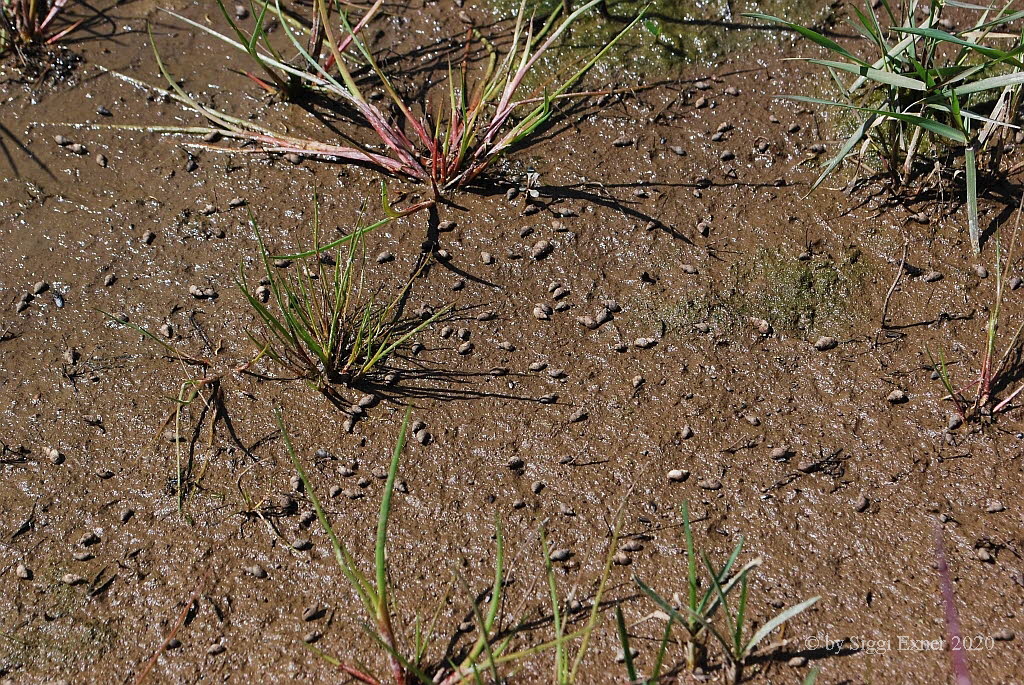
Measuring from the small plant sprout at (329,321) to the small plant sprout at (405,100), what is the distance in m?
0.41

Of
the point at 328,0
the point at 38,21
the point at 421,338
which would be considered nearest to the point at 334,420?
the point at 421,338

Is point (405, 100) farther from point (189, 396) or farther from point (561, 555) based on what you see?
point (561, 555)

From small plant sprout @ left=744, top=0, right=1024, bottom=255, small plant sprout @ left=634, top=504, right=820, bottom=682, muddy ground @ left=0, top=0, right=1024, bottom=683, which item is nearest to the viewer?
small plant sprout @ left=634, top=504, right=820, bottom=682

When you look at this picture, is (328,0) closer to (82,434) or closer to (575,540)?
(82,434)

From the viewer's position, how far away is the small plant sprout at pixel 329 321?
2520 mm

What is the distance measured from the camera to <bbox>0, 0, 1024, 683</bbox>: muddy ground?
2.21 meters

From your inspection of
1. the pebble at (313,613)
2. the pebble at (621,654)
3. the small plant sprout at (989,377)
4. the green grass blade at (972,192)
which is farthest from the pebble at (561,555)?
the green grass blade at (972,192)

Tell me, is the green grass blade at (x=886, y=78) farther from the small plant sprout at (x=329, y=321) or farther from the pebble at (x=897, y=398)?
the small plant sprout at (x=329, y=321)

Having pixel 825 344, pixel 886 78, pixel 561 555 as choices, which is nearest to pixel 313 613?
pixel 561 555

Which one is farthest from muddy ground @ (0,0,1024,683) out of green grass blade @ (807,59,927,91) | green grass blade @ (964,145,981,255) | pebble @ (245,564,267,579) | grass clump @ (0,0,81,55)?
green grass blade @ (807,59,927,91)

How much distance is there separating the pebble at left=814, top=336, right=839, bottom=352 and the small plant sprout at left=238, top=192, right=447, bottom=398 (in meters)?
1.19

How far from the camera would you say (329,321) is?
8.87 feet

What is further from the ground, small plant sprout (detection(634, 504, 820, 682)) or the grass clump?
the grass clump

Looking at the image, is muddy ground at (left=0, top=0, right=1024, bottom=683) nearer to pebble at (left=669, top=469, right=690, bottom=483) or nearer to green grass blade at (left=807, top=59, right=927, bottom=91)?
pebble at (left=669, top=469, right=690, bottom=483)
